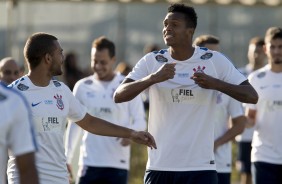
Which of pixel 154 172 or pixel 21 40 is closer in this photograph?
pixel 154 172

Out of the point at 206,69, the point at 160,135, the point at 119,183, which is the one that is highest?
the point at 206,69

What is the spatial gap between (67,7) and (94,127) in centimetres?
1269

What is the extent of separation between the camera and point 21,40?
2102cm

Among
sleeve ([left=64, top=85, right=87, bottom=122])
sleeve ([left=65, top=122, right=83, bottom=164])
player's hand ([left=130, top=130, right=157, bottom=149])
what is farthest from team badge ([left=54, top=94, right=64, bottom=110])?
sleeve ([left=65, top=122, right=83, bottom=164])

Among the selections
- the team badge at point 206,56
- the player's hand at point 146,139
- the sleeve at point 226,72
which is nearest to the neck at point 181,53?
the team badge at point 206,56

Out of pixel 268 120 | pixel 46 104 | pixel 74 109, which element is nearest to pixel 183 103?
pixel 74 109

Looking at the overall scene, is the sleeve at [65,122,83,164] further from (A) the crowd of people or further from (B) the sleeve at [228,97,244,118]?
(A) the crowd of people

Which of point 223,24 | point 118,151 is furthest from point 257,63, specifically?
point 223,24

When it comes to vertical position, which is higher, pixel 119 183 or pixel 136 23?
Answer: pixel 136 23

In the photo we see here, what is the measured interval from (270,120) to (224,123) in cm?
61

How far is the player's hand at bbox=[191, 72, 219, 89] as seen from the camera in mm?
8742

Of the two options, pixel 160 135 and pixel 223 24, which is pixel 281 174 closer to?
Result: pixel 160 135

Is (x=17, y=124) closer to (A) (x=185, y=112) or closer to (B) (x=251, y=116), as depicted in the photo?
(A) (x=185, y=112)

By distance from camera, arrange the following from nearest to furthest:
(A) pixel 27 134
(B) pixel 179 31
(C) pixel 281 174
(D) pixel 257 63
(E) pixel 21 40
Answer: (A) pixel 27 134
(B) pixel 179 31
(C) pixel 281 174
(D) pixel 257 63
(E) pixel 21 40
